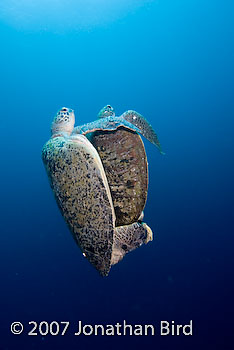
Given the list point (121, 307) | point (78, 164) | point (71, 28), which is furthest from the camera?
point (71, 28)

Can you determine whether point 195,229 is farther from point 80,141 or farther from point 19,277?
point 80,141

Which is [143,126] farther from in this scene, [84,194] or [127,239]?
[127,239]

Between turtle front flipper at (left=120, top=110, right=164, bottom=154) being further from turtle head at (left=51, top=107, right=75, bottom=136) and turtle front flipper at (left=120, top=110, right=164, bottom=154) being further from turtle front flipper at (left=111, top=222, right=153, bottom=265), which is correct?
turtle front flipper at (left=111, top=222, right=153, bottom=265)

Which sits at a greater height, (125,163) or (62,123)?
(62,123)

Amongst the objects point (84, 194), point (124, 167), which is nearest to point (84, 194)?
point (84, 194)

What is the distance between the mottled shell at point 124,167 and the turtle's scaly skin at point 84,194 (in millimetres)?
386

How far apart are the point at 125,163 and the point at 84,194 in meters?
0.61

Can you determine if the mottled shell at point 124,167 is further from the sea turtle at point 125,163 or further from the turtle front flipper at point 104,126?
the turtle front flipper at point 104,126

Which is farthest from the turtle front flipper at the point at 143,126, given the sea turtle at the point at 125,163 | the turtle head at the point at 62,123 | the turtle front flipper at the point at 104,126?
Result: the turtle head at the point at 62,123

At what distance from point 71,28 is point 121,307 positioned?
4142 centimetres

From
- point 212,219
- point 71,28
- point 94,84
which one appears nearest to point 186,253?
point 212,219

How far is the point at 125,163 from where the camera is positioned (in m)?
2.16

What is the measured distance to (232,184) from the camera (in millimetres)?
24438

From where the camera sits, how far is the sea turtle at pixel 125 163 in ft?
7.00
